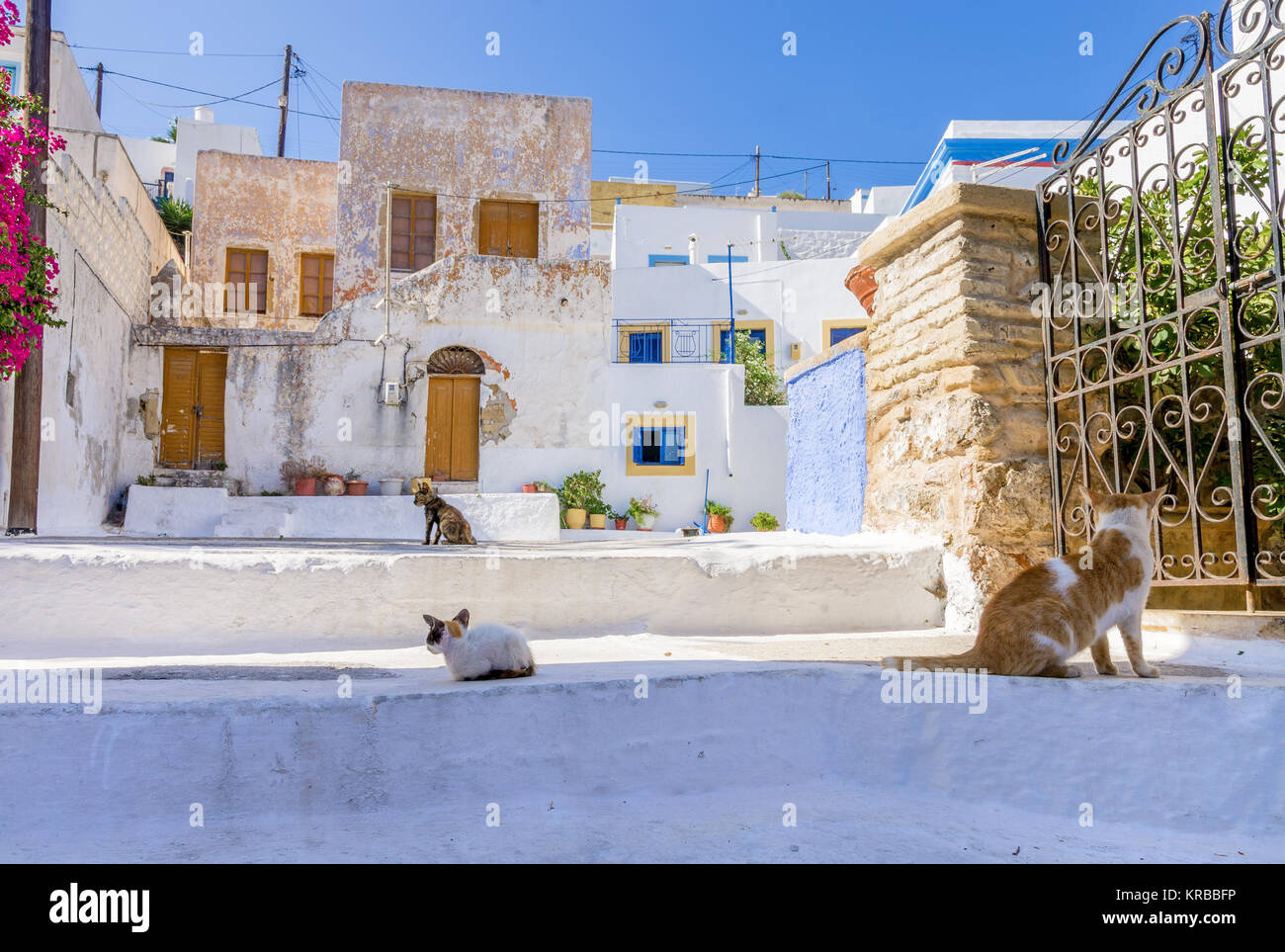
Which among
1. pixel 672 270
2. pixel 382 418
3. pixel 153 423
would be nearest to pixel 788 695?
pixel 382 418

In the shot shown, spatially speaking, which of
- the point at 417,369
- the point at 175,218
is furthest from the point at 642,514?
the point at 175,218

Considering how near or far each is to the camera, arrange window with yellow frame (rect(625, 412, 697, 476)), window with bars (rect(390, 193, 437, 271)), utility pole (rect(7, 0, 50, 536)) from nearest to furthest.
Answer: utility pole (rect(7, 0, 50, 536))
window with bars (rect(390, 193, 437, 271))
window with yellow frame (rect(625, 412, 697, 476))

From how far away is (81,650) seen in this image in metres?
4.04

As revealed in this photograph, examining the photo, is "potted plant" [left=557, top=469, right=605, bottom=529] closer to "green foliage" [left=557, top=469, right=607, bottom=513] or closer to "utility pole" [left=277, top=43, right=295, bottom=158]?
"green foliage" [left=557, top=469, right=607, bottom=513]

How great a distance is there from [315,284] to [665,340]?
8347mm

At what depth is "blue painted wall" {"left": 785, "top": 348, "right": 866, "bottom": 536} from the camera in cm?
596

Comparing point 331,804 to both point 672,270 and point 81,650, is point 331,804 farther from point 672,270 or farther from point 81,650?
point 672,270

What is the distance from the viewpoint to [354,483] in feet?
44.8

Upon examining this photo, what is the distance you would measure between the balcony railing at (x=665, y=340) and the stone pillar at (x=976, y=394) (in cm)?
1632

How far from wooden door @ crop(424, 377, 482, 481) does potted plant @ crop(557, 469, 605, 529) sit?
1.70 metres

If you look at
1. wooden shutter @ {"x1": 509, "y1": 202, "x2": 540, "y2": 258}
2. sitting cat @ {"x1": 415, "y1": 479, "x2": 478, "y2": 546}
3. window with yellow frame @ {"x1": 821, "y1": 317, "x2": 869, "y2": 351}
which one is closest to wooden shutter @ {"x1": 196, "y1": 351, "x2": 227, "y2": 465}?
wooden shutter @ {"x1": 509, "y1": 202, "x2": 540, "y2": 258}

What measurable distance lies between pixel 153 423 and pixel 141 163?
755 inches

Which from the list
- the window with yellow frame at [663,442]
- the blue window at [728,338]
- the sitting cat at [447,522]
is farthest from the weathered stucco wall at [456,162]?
the sitting cat at [447,522]

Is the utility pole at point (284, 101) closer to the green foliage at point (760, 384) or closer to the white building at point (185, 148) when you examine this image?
the white building at point (185, 148)
